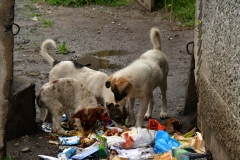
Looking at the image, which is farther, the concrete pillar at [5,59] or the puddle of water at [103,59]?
the puddle of water at [103,59]

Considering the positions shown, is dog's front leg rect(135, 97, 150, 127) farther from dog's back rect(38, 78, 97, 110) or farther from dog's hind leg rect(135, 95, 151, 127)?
dog's back rect(38, 78, 97, 110)

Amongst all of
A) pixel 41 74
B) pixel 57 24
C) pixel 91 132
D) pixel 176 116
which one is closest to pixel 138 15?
pixel 57 24

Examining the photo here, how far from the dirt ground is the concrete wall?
5.47 ft

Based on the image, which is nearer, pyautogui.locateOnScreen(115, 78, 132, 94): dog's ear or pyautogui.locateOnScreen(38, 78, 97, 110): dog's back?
pyautogui.locateOnScreen(115, 78, 132, 94): dog's ear

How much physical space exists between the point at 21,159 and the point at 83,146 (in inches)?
30.3

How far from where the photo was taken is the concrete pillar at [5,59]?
519 centimetres

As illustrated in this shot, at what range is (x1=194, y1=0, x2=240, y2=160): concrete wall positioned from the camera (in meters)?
4.43

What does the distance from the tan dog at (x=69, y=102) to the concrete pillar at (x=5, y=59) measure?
52.4 inches

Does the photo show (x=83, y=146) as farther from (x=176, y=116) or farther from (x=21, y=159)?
(x=176, y=116)

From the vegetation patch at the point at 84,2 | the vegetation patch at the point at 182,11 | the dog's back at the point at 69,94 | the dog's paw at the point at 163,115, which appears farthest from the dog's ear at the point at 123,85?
the vegetation patch at the point at 84,2

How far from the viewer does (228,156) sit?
470 cm

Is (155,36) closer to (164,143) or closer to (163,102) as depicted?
(163,102)

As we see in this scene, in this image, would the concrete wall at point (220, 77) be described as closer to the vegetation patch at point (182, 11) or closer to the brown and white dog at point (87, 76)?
the brown and white dog at point (87, 76)

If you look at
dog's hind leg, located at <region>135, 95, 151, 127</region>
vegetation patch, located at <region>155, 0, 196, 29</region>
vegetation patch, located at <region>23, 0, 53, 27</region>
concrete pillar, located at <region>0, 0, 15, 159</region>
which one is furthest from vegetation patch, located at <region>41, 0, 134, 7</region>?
concrete pillar, located at <region>0, 0, 15, 159</region>
